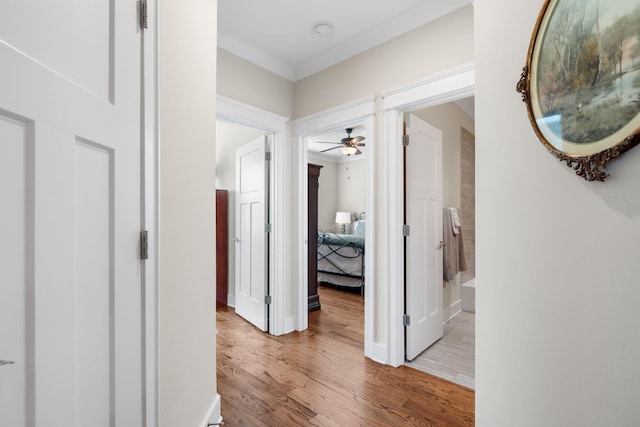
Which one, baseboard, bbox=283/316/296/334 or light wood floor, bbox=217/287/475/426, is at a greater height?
baseboard, bbox=283/316/296/334

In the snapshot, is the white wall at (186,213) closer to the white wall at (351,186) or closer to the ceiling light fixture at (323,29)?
the ceiling light fixture at (323,29)

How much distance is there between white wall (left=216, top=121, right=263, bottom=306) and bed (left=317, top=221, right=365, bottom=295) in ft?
5.55

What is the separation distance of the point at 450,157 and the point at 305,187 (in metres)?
1.83

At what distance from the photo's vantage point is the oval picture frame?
0.79 m

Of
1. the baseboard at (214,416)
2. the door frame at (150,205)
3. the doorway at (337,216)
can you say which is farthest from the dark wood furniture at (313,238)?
the door frame at (150,205)

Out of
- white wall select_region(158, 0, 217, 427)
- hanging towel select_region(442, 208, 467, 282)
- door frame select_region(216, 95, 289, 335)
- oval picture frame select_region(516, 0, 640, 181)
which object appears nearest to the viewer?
oval picture frame select_region(516, 0, 640, 181)

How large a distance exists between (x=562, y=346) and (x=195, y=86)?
1.78 meters

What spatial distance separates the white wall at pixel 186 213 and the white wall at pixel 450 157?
2.44 m

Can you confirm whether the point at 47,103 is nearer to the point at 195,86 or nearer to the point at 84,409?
the point at 84,409

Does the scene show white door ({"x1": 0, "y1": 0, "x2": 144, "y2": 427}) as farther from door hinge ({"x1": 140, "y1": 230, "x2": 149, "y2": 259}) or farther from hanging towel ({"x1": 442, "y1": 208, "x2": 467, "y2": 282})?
hanging towel ({"x1": 442, "y1": 208, "x2": 467, "y2": 282})

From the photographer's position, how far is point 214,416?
1.65 meters

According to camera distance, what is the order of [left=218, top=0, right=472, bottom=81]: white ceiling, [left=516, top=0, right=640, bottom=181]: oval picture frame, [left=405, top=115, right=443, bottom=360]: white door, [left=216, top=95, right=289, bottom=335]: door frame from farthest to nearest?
[left=216, top=95, right=289, bottom=335]: door frame
[left=405, top=115, right=443, bottom=360]: white door
[left=218, top=0, right=472, bottom=81]: white ceiling
[left=516, top=0, right=640, bottom=181]: oval picture frame

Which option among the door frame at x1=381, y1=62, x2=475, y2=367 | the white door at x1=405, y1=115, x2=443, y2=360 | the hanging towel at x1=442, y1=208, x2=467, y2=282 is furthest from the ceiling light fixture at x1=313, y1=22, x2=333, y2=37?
the hanging towel at x1=442, y1=208, x2=467, y2=282

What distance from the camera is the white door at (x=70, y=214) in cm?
62
